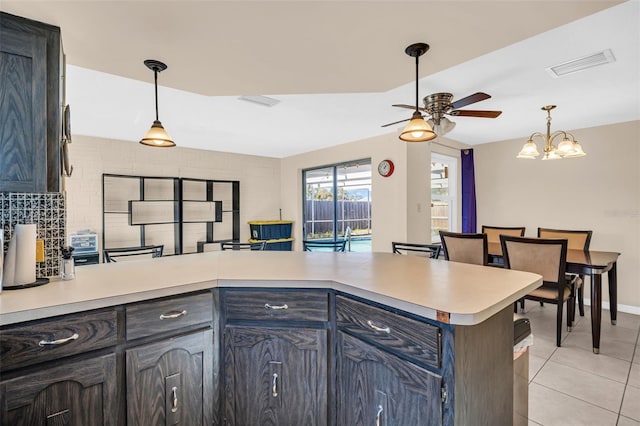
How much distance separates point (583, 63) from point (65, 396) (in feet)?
11.9

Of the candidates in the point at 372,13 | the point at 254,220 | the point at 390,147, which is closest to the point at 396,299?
the point at 372,13

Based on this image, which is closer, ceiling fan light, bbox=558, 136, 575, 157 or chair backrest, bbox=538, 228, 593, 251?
ceiling fan light, bbox=558, 136, 575, 157

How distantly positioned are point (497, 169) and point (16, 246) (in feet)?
18.3

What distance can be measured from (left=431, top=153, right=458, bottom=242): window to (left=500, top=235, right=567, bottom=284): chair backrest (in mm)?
2215

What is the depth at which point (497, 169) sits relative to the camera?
4973mm

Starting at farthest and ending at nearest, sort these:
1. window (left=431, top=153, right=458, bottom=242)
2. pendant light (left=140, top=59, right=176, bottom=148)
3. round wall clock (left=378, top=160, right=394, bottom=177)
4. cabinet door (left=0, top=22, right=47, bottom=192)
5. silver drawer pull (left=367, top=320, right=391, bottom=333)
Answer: window (left=431, top=153, right=458, bottom=242) < round wall clock (left=378, top=160, right=394, bottom=177) < pendant light (left=140, top=59, right=176, bottom=148) < cabinet door (left=0, top=22, right=47, bottom=192) < silver drawer pull (left=367, top=320, right=391, bottom=333)

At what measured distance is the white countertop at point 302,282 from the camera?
3.74 feet

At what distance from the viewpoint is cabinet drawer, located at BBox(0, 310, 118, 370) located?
1094 mm

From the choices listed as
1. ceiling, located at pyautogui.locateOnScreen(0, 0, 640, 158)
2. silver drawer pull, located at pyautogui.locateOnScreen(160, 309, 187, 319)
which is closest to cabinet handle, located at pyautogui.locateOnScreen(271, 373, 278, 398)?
silver drawer pull, located at pyautogui.locateOnScreen(160, 309, 187, 319)

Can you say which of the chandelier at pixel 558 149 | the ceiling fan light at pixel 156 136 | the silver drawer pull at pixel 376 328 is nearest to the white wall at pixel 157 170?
the ceiling fan light at pixel 156 136

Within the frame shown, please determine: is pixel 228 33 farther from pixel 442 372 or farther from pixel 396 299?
pixel 442 372

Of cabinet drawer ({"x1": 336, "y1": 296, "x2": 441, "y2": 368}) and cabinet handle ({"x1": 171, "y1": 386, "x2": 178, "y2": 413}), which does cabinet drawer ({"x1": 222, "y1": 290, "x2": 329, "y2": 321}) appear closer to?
cabinet drawer ({"x1": 336, "y1": 296, "x2": 441, "y2": 368})

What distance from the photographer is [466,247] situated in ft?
10.8

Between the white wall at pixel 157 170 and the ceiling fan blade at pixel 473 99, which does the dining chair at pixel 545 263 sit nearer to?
the ceiling fan blade at pixel 473 99
